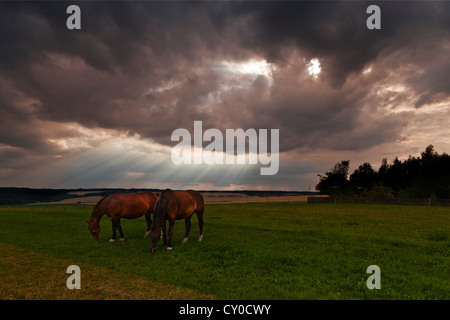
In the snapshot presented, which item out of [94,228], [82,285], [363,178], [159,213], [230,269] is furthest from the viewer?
[363,178]

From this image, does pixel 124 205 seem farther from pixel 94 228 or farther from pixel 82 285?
pixel 82 285

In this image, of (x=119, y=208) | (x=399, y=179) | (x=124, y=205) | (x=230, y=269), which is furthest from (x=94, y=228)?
(x=399, y=179)

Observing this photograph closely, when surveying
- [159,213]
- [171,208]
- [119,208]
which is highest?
[171,208]

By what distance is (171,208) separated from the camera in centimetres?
1280

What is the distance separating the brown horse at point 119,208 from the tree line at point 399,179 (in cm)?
9343

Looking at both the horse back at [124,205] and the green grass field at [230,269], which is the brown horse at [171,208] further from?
the horse back at [124,205]

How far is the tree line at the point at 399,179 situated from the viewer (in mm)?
84688

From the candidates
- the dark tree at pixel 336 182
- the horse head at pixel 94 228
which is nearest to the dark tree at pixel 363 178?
the dark tree at pixel 336 182

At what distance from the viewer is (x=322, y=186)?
10325cm

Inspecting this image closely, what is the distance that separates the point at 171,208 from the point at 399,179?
122812 mm

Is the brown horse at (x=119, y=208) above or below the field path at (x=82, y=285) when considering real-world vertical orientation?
above

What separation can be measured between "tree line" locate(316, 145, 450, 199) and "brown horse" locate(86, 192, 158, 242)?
307 ft
